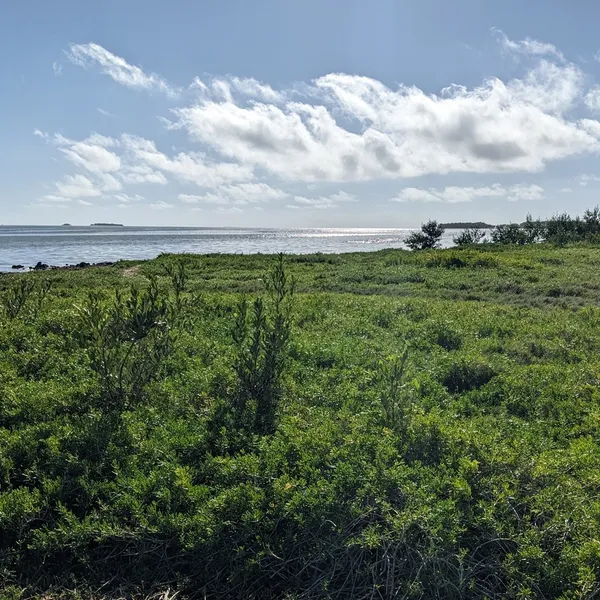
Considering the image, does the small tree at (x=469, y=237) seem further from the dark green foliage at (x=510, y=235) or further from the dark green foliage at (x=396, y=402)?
the dark green foliage at (x=396, y=402)

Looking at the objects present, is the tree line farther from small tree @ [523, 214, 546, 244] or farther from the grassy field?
the grassy field

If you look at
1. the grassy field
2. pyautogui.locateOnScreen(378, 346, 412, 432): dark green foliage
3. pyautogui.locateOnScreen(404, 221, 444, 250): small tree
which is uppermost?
pyautogui.locateOnScreen(404, 221, 444, 250): small tree

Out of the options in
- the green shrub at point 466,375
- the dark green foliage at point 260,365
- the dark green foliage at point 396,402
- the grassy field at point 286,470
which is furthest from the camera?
the green shrub at point 466,375

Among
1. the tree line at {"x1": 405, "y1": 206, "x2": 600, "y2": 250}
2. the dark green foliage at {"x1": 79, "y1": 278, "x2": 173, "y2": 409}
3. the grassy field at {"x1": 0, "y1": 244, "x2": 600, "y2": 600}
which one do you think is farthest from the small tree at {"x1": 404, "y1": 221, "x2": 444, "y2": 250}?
the dark green foliage at {"x1": 79, "y1": 278, "x2": 173, "y2": 409}

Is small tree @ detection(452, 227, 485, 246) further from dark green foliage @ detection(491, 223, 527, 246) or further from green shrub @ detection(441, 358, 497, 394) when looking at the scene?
green shrub @ detection(441, 358, 497, 394)

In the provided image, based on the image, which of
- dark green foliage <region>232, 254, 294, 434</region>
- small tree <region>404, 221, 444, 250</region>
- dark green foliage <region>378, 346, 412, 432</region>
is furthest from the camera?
small tree <region>404, 221, 444, 250</region>

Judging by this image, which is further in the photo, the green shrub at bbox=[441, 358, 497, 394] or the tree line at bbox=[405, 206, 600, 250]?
the tree line at bbox=[405, 206, 600, 250]

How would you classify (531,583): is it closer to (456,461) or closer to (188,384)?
(456,461)

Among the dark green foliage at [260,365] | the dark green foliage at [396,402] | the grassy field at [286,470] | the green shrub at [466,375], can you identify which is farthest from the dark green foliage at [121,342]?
the green shrub at [466,375]

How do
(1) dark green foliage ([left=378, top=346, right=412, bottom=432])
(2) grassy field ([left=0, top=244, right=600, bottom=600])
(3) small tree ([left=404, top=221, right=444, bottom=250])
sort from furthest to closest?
(3) small tree ([left=404, top=221, right=444, bottom=250]), (1) dark green foliage ([left=378, top=346, right=412, bottom=432]), (2) grassy field ([left=0, top=244, right=600, bottom=600])

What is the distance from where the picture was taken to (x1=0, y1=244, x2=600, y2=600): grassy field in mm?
3744

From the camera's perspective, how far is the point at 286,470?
468 cm

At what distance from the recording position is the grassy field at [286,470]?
3.74m

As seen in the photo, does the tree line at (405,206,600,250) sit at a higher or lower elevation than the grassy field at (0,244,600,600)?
higher
